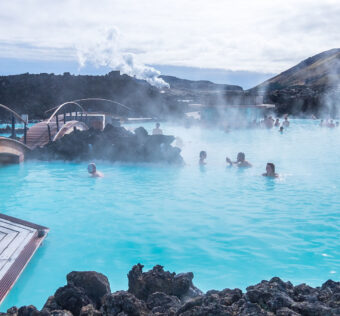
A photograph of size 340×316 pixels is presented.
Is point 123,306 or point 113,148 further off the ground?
point 113,148

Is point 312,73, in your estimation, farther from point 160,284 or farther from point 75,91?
point 160,284

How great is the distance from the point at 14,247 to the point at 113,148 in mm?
9552

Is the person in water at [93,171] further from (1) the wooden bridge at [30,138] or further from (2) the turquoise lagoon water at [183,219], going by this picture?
(1) the wooden bridge at [30,138]

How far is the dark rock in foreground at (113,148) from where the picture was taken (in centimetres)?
1406

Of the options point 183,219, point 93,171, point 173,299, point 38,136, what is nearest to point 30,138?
point 38,136

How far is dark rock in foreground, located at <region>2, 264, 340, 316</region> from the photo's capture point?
3.16 meters

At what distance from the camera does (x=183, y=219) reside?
8594 mm

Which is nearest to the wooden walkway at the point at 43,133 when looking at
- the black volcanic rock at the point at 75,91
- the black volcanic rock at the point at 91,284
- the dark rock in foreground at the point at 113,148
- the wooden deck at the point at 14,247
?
the dark rock in foreground at the point at 113,148

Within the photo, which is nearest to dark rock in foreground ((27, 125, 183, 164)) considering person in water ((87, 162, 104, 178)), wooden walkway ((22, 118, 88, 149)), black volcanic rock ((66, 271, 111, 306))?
wooden walkway ((22, 118, 88, 149))

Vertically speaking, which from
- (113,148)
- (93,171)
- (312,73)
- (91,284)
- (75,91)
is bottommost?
(93,171)

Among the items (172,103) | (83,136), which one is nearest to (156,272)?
(83,136)

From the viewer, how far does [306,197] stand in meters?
10.1

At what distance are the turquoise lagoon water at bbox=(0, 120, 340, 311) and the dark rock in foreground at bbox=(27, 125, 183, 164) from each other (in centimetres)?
44

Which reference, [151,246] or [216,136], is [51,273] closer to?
[151,246]
